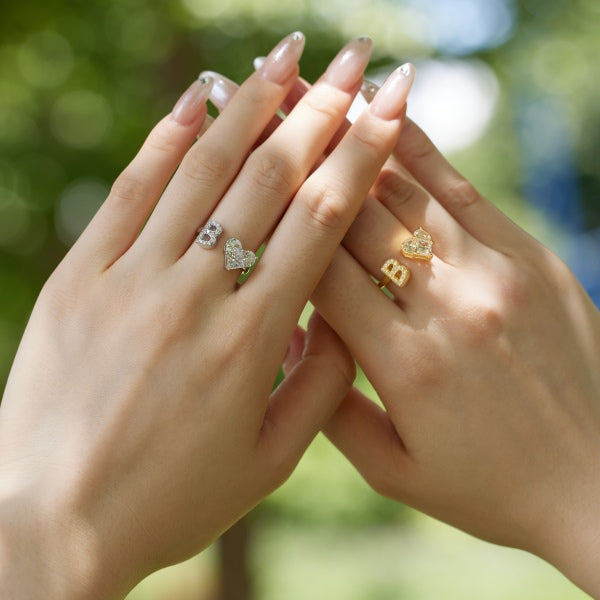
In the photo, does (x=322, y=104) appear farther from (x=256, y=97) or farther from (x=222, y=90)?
(x=222, y=90)

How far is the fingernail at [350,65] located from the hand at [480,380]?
10.9 inches

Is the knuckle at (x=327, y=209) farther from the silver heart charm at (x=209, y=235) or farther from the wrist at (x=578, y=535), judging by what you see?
the wrist at (x=578, y=535)

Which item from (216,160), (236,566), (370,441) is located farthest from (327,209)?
(236,566)

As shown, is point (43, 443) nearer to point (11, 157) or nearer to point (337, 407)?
point (337, 407)

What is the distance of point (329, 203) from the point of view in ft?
4.71

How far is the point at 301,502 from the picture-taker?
225 inches

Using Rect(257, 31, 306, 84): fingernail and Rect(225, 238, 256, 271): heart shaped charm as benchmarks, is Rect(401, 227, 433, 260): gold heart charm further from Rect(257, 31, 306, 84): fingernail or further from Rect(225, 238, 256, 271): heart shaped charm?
Rect(257, 31, 306, 84): fingernail

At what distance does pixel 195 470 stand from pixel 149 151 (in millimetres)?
665

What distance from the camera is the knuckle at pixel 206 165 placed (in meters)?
1.46

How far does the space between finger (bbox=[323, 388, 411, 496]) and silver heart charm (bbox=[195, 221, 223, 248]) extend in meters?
0.46

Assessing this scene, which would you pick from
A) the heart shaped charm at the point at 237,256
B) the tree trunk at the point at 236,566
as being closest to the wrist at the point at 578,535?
the heart shaped charm at the point at 237,256

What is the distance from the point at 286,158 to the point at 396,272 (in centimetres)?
31

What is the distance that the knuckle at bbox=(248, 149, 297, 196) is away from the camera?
1.46 meters

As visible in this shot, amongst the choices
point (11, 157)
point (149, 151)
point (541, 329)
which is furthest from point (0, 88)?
point (541, 329)
